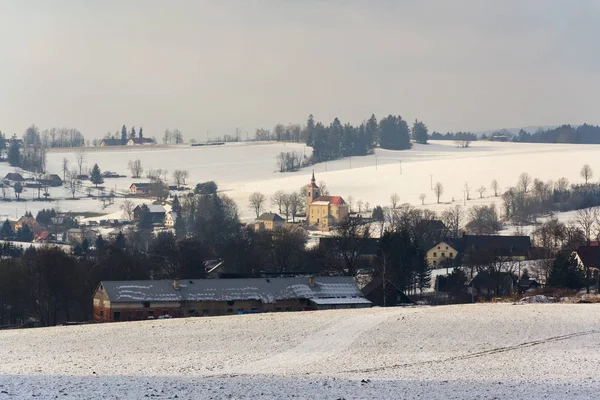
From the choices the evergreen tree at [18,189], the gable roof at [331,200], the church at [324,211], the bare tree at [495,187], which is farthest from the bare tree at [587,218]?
the evergreen tree at [18,189]

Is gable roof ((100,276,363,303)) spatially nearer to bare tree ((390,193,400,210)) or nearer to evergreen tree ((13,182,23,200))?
bare tree ((390,193,400,210))

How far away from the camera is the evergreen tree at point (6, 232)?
130 metres

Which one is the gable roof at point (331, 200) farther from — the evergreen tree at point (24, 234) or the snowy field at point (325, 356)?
the snowy field at point (325, 356)

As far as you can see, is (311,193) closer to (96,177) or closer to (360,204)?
(360,204)

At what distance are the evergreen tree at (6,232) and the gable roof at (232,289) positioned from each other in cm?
8094

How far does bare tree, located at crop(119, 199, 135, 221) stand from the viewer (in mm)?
148000

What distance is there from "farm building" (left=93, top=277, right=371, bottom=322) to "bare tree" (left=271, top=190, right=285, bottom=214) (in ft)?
306

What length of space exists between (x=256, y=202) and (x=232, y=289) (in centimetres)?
9707

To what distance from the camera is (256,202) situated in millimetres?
151250

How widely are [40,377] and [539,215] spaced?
11260cm

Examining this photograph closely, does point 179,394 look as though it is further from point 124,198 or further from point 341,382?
point 124,198

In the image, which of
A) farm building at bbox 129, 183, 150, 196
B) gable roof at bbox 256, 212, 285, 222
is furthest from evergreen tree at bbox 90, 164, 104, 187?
gable roof at bbox 256, 212, 285, 222

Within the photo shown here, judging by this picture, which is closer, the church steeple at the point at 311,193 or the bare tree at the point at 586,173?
the church steeple at the point at 311,193

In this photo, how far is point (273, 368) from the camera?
25641 millimetres
